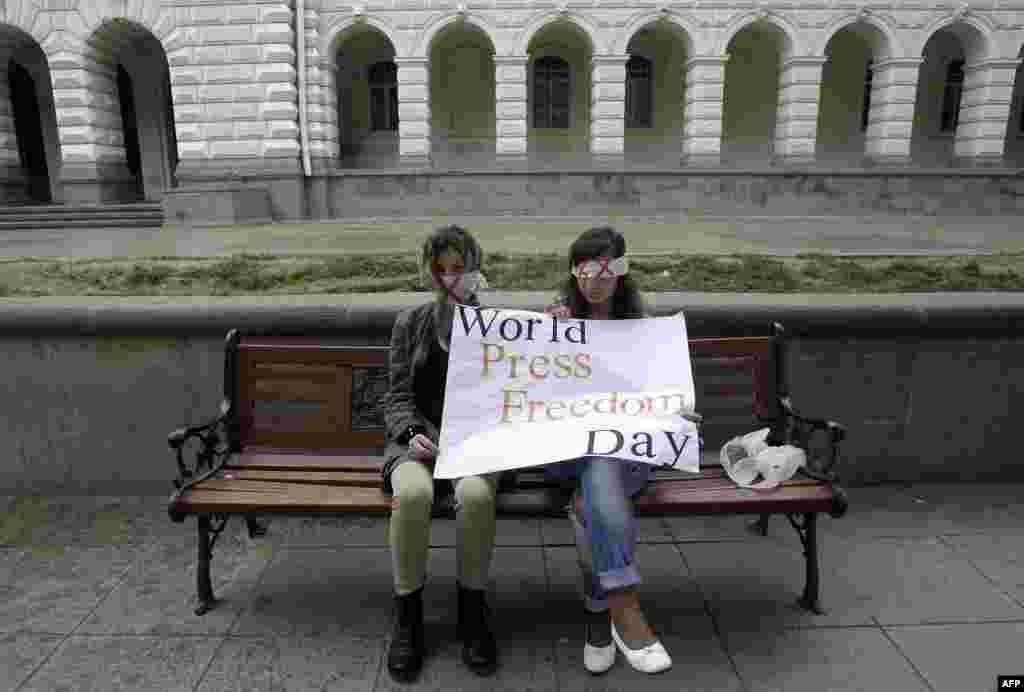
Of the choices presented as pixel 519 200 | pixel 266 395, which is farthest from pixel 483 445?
pixel 519 200

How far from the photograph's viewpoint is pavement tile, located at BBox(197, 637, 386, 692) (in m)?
2.59

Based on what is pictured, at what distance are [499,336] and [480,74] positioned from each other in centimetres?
1993

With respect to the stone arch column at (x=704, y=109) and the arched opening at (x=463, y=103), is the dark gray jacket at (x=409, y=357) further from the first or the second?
the arched opening at (x=463, y=103)

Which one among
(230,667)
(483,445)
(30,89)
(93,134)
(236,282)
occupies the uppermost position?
(30,89)

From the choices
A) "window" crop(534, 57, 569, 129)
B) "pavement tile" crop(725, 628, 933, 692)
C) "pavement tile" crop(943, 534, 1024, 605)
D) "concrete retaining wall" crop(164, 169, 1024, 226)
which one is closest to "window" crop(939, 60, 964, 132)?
"concrete retaining wall" crop(164, 169, 1024, 226)

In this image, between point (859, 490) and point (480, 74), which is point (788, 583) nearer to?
point (859, 490)

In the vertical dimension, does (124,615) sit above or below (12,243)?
below

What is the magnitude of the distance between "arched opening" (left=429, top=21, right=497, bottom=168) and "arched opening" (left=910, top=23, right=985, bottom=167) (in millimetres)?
13064

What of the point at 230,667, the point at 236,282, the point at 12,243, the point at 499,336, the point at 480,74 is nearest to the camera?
the point at 230,667

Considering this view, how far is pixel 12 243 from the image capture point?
12.2m

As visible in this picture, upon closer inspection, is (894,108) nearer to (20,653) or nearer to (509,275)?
(509,275)

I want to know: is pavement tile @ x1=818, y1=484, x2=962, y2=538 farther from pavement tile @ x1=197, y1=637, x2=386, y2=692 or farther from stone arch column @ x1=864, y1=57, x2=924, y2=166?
stone arch column @ x1=864, y1=57, x2=924, y2=166

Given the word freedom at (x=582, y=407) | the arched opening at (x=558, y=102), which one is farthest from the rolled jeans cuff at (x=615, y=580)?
the arched opening at (x=558, y=102)

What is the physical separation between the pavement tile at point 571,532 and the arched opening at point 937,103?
74.4 feet
